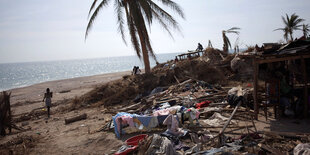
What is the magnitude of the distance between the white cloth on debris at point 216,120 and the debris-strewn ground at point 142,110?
0.63ft

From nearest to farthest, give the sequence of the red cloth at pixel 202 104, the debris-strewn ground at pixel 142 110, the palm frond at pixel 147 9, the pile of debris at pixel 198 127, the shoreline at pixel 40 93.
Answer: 1. the pile of debris at pixel 198 127
2. the debris-strewn ground at pixel 142 110
3. the red cloth at pixel 202 104
4. the palm frond at pixel 147 9
5. the shoreline at pixel 40 93

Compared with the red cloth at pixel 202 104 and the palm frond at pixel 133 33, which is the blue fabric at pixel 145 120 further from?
the palm frond at pixel 133 33

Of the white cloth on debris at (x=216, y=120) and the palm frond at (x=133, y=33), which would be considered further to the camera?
the palm frond at (x=133, y=33)

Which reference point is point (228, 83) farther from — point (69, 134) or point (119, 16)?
point (69, 134)

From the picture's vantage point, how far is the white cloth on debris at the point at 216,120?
6996mm

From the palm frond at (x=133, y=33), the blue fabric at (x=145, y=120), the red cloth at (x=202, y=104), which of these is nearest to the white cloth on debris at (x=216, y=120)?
the red cloth at (x=202, y=104)

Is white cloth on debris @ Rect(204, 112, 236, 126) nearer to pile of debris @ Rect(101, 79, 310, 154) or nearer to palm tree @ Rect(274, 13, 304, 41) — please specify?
pile of debris @ Rect(101, 79, 310, 154)

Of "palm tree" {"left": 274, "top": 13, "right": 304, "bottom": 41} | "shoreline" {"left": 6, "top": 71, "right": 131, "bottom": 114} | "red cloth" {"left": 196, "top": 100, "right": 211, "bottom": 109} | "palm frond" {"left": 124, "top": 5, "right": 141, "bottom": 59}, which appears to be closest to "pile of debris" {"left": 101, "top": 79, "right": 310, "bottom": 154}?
"red cloth" {"left": 196, "top": 100, "right": 211, "bottom": 109}

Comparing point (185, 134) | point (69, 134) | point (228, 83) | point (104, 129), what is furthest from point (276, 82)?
point (69, 134)

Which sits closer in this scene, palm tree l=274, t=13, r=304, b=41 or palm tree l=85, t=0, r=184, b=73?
palm tree l=85, t=0, r=184, b=73

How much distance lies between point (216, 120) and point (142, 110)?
4.16 meters

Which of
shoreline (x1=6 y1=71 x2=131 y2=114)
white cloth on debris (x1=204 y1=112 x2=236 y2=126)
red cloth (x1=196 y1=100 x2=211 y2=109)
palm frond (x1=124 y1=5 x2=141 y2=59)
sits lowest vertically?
shoreline (x1=6 y1=71 x2=131 y2=114)

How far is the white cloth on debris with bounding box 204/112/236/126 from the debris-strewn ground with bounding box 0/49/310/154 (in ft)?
0.63

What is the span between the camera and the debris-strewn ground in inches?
231
